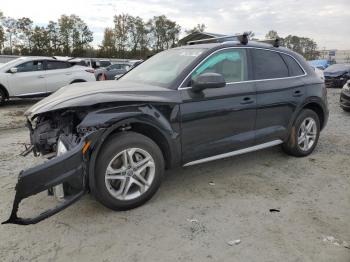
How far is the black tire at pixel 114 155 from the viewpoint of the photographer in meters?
3.09

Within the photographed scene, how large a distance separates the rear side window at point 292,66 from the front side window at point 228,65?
93cm

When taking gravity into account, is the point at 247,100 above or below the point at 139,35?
below

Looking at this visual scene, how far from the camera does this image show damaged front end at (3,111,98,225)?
2.70m

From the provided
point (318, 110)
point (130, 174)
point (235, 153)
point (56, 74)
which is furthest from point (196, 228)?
point (56, 74)

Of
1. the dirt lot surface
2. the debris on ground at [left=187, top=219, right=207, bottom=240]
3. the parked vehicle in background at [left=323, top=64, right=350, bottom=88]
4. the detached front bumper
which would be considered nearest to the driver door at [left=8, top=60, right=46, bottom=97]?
the dirt lot surface

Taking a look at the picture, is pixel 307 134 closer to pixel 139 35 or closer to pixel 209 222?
pixel 209 222

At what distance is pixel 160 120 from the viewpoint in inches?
134

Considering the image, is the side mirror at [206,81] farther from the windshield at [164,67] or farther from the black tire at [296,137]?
the black tire at [296,137]

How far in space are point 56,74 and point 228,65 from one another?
8.72 m

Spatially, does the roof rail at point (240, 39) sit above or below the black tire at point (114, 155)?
above

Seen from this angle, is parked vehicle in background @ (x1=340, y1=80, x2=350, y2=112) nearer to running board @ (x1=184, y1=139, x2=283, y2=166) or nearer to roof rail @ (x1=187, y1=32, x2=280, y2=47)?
roof rail @ (x1=187, y1=32, x2=280, y2=47)

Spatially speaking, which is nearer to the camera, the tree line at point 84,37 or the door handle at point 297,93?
the door handle at point 297,93

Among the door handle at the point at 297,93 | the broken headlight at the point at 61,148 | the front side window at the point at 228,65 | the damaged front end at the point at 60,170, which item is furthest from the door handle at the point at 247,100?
the broken headlight at the point at 61,148

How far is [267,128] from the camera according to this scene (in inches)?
175
